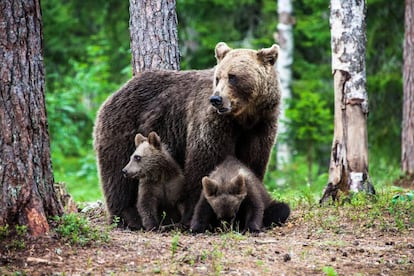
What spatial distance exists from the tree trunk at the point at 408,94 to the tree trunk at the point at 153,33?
495 centimetres

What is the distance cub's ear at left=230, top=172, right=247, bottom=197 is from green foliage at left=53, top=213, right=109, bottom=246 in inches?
64.4

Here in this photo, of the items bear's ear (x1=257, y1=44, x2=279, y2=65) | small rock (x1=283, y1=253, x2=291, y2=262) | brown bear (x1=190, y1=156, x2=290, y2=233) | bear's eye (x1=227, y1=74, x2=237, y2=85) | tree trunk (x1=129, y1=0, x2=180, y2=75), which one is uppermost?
tree trunk (x1=129, y1=0, x2=180, y2=75)

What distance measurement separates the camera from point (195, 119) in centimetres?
788

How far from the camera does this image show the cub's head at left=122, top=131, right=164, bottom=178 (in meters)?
7.88

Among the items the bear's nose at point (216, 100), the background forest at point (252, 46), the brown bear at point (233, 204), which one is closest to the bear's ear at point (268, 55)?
the bear's nose at point (216, 100)

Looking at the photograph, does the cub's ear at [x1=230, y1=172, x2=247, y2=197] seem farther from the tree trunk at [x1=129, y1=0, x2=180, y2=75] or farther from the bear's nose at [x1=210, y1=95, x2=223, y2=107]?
the tree trunk at [x1=129, y1=0, x2=180, y2=75]

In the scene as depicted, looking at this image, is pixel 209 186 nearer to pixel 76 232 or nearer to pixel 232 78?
pixel 232 78

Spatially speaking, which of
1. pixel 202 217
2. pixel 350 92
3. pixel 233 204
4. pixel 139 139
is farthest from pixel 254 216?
pixel 350 92

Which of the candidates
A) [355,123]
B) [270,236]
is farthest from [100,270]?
[355,123]

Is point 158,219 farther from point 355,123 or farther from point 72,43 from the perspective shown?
point 72,43

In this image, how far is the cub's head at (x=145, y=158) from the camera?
788cm

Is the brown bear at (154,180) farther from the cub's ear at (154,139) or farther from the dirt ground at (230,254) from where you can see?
the dirt ground at (230,254)

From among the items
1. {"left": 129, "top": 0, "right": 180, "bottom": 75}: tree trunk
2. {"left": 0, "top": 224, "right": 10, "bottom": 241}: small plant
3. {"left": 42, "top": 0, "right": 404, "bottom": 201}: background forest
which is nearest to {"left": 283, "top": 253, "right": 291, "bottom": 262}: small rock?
{"left": 0, "top": 224, "right": 10, "bottom": 241}: small plant

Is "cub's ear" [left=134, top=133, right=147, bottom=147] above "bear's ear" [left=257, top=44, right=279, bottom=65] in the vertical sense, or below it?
below
